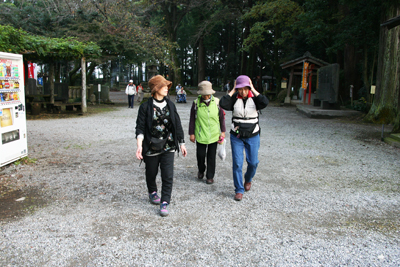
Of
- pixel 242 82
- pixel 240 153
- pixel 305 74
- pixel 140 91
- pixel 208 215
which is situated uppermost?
pixel 305 74

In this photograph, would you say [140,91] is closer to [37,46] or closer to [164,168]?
[37,46]

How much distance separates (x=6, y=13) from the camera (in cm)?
1731

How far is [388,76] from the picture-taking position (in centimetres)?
1209

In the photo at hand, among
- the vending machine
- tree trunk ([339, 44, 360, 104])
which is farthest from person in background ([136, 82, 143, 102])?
the vending machine

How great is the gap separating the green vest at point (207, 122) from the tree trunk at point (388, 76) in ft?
30.9

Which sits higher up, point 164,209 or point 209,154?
point 209,154

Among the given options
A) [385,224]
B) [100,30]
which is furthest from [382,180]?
[100,30]

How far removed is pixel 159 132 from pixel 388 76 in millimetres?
11128

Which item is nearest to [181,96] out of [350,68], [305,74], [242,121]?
[305,74]

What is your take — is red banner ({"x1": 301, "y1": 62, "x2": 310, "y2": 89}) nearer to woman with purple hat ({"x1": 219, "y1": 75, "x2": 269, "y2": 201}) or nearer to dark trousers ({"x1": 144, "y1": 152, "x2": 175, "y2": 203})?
woman with purple hat ({"x1": 219, "y1": 75, "x2": 269, "y2": 201})

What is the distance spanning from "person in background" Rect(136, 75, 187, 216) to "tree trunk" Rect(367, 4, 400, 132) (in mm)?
10528

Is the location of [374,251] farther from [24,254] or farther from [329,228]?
[24,254]

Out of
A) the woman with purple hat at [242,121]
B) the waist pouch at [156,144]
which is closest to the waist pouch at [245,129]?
the woman with purple hat at [242,121]

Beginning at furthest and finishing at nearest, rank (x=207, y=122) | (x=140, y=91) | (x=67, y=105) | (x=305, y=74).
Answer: (x=140, y=91) < (x=305, y=74) < (x=67, y=105) < (x=207, y=122)
